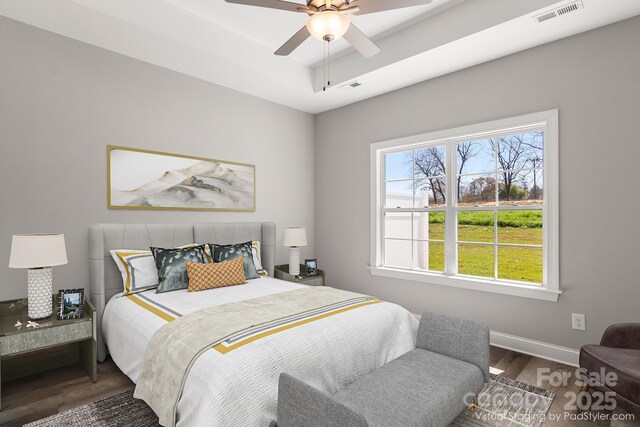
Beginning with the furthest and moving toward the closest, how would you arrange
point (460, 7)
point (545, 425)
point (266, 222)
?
point (266, 222) < point (460, 7) < point (545, 425)

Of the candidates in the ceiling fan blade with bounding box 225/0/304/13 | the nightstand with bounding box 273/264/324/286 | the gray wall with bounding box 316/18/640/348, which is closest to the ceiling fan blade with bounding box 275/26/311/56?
the ceiling fan blade with bounding box 225/0/304/13

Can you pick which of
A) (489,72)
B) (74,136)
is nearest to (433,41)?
(489,72)

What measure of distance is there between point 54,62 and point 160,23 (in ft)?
3.19

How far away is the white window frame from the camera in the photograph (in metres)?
3.01

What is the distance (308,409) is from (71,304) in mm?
2147

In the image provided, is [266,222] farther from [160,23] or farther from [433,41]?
[433,41]

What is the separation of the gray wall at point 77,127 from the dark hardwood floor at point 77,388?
75 centimetres

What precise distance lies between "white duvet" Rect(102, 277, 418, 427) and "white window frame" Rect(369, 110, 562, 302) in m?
1.27

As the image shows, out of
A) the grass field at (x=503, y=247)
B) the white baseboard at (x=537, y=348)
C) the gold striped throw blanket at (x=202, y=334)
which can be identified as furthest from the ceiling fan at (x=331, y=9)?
the white baseboard at (x=537, y=348)

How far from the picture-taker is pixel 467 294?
3561mm

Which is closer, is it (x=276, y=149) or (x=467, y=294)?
(x=467, y=294)

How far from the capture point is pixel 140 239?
328 centimetres

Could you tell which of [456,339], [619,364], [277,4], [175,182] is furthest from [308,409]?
[175,182]

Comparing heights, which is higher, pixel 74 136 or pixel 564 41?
pixel 564 41
